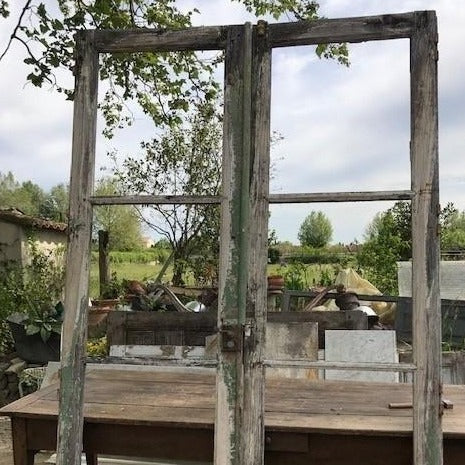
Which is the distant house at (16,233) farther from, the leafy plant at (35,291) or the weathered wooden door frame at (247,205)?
the weathered wooden door frame at (247,205)

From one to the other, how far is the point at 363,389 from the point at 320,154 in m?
0.98

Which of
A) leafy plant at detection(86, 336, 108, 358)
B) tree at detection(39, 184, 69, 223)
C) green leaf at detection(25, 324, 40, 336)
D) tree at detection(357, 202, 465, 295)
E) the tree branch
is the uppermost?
the tree branch

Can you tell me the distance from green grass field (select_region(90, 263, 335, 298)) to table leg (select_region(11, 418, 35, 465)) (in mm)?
2470

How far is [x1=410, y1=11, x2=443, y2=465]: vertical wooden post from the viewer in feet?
5.53

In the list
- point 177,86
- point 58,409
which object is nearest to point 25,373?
point 177,86

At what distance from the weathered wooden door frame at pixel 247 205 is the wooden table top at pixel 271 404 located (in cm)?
11

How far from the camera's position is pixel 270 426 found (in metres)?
1.81

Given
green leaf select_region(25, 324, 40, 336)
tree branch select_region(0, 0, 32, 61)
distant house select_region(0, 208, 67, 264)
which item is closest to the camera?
tree branch select_region(0, 0, 32, 61)

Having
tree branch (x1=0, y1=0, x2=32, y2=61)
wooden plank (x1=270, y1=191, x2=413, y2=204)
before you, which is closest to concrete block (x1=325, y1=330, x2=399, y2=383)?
Result: wooden plank (x1=270, y1=191, x2=413, y2=204)

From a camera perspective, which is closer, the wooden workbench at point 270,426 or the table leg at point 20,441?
the wooden workbench at point 270,426

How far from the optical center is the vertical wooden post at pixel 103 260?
5.89 metres

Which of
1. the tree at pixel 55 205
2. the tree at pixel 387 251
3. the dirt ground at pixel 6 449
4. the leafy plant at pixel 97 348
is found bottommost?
the dirt ground at pixel 6 449

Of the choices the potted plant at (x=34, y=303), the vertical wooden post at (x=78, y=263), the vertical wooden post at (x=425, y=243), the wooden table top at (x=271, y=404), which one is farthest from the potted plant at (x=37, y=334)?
the vertical wooden post at (x=425, y=243)

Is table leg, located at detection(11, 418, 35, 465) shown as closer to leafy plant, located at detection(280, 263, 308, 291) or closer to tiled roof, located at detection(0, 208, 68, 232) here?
leafy plant, located at detection(280, 263, 308, 291)
